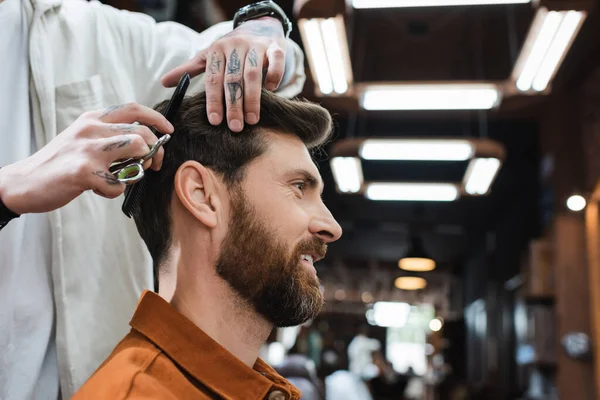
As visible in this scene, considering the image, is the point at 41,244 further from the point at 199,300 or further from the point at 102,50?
the point at 102,50

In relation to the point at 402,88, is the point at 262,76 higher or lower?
lower

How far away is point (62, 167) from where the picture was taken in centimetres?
100

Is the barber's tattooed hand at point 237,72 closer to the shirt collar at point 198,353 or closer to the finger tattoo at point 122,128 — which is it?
the finger tattoo at point 122,128

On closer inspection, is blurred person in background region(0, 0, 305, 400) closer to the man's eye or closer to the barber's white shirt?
the barber's white shirt

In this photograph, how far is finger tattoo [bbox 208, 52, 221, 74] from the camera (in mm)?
1278

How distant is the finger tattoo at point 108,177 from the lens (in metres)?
1.00

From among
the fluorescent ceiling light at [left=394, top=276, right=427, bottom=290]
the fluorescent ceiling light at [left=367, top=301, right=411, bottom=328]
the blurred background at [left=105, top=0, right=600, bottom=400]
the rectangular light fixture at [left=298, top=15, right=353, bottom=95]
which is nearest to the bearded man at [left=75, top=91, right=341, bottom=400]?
the blurred background at [left=105, top=0, right=600, bottom=400]

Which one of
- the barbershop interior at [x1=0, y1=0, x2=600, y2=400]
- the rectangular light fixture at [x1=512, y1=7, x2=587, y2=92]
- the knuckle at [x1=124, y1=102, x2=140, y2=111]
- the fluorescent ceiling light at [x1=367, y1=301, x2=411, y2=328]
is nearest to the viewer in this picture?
the knuckle at [x1=124, y1=102, x2=140, y2=111]

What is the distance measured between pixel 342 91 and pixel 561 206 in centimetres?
281

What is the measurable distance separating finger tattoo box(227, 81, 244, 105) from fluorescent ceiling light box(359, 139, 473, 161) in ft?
13.3

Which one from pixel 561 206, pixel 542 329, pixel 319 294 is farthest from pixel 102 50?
pixel 542 329

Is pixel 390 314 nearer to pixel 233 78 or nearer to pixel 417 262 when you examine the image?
pixel 417 262

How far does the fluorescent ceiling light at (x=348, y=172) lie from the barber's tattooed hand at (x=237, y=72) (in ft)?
14.2

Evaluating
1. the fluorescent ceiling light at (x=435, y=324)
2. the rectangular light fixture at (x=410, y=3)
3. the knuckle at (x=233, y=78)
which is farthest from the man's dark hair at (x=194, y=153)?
the fluorescent ceiling light at (x=435, y=324)
